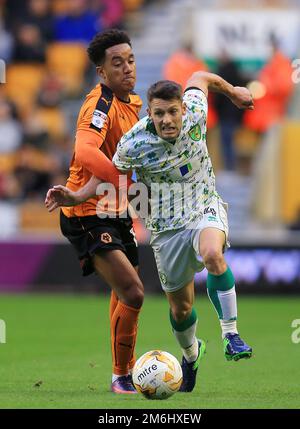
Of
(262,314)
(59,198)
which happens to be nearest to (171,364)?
(59,198)

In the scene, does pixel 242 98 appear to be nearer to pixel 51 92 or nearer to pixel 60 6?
pixel 51 92

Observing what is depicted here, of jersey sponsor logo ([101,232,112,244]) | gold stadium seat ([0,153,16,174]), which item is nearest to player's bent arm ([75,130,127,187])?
jersey sponsor logo ([101,232,112,244])

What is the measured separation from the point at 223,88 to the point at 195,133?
0.60m

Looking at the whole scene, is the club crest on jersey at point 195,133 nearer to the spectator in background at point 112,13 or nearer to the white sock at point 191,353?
the white sock at point 191,353

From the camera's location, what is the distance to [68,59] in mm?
21469

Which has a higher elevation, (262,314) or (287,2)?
(287,2)

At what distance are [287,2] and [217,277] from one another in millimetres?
14327

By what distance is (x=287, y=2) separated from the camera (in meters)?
21.4

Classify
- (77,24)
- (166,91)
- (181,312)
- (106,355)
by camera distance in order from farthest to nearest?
1. (77,24)
2. (106,355)
3. (181,312)
4. (166,91)

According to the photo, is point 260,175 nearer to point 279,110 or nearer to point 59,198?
point 279,110

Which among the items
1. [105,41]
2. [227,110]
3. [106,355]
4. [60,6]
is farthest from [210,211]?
[60,6]

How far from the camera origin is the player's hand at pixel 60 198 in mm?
7957

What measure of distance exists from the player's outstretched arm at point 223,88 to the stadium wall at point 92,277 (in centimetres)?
822

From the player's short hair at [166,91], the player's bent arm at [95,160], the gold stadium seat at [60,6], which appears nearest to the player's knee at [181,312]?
the player's bent arm at [95,160]
